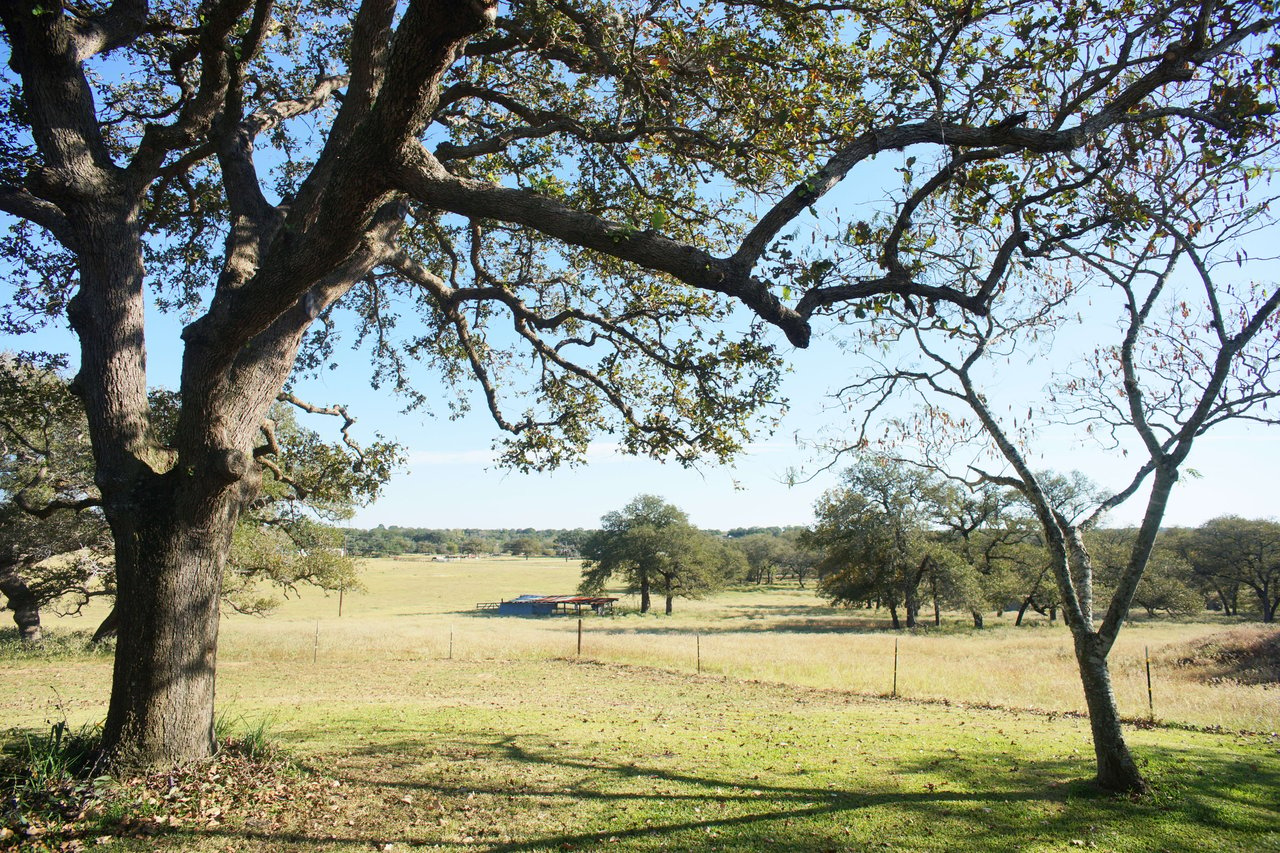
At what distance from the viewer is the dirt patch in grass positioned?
18.5 metres

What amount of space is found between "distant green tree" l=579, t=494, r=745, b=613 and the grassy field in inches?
1244

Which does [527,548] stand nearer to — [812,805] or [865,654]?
[865,654]

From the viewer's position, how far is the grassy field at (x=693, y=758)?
540 centimetres

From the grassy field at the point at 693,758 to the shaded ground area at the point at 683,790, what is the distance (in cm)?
3

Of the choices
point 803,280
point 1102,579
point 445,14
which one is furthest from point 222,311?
point 1102,579

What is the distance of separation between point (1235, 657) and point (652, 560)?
36573 mm

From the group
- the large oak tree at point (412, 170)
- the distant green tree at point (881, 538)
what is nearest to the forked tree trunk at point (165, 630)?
the large oak tree at point (412, 170)

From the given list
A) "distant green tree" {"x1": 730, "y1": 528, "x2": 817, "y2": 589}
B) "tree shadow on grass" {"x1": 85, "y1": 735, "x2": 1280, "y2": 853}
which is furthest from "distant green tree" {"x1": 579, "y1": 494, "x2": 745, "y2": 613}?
"tree shadow on grass" {"x1": 85, "y1": 735, "x2": 1280, "y2": 853}

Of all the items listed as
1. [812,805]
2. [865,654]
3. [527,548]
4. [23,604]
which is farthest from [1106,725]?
[527,548]

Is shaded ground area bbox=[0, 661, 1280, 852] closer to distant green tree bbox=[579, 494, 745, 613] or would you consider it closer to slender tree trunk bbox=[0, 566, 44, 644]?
slender tree trunk bbox=[0, 566, 44, 644]

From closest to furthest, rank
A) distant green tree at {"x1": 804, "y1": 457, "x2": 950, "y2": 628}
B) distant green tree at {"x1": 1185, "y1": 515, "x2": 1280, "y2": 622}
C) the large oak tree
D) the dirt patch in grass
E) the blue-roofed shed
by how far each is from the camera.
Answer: the large oak tree, the dirt patch in grass, distant green tree at {"x1": 804, "y1": 457, "x2": 950, "y2": 628}, distant green tree at {"x1": 1185, "y1": 515, "x2": 1280, "y2": 622}, the blue-roofed shed

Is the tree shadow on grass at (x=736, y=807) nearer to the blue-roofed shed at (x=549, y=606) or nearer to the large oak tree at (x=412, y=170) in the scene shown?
the large oak tree at (x=412, y=170)

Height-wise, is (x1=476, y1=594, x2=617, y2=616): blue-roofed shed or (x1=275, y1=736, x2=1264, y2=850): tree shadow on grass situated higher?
(x1=275, y1=736, x2=1264, y2=850): tree shadow on grass

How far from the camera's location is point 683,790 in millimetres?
6605
